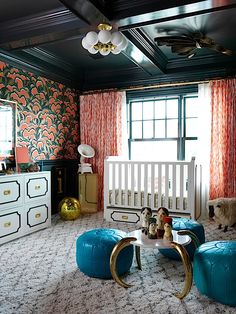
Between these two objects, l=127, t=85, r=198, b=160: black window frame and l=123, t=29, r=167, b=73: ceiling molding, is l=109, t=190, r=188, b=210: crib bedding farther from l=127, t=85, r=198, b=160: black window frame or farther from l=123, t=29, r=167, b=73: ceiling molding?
l=123, t=29, r=167, b=73: ceiling molding

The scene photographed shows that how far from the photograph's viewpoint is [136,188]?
4.07 m

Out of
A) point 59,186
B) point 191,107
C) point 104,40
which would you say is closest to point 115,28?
point 104,40

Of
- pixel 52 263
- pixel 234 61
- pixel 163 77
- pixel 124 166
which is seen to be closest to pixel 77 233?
pixel 52 263

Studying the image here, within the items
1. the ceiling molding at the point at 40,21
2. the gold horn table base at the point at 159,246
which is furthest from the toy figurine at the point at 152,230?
the ceiling molding at the point at 40,21

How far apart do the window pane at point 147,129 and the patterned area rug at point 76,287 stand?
257 cm

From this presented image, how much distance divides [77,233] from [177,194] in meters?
1.51

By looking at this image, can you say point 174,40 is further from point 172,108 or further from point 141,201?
point 141,201

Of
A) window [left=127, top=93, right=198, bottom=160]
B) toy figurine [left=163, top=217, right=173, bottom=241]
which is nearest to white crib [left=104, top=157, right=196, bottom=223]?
window [left=127, top=93, right=198, bottom=160]

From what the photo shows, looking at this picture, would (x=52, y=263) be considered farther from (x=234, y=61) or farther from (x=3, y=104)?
(x=234, y=61)

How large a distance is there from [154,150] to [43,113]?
2.06 m

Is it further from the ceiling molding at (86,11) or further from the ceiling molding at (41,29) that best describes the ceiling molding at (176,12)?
the ceiling molding at (41,29)

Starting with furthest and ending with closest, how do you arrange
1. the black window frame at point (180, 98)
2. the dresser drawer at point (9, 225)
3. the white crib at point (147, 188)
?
the black window frame at point (180, 98)
the white crib at point (147, 188)
the dresser drawer at point (9, 225)

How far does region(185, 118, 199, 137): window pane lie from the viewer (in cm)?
461

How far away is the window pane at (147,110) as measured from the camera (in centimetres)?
491
